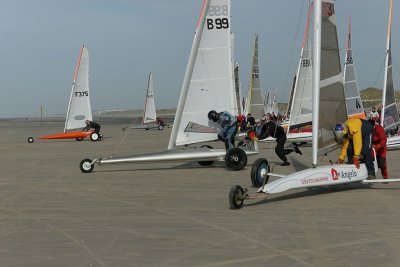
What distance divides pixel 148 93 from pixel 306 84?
76.5 ft

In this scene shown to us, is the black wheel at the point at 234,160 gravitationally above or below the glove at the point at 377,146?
below

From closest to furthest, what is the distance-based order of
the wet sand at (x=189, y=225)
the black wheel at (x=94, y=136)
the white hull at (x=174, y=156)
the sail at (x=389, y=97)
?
1. the wet sand at (x=189, y=225)
2. the white hull at (x=174, y=156)
3. the sail at (x=389, y=97)
4. the black wheel at (x=94, y=136)

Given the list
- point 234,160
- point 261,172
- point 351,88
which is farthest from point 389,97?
point 261,172

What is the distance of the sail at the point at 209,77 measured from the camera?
13266mm

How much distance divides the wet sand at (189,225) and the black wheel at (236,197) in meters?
0.10

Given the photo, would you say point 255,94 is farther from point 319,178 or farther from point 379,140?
point 319,178

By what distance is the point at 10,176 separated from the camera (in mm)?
12430

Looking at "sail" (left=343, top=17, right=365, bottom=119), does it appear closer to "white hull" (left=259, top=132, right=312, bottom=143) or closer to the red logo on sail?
"white hull" (left=259, top=132, right=312, bottom=143)

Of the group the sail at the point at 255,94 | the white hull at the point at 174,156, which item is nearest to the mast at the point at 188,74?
the white hull at the point at 174,156

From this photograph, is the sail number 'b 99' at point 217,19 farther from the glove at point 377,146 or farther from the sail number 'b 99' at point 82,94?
the sail number 'b 99' at point 82,94

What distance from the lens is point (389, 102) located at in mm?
16984

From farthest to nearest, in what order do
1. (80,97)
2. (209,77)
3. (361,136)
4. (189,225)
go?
(80,97), (209,77), (361,136), (189,225)

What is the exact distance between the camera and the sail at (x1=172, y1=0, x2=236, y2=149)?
43.5 feet

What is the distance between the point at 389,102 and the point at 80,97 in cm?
1595
